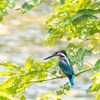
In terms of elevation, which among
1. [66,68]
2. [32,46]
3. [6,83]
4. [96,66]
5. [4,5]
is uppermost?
[32,46]

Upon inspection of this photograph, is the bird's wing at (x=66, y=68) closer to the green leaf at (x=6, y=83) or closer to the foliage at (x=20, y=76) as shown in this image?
the foliage at (x=20, y=76)

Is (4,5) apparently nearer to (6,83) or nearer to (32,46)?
(6,83)

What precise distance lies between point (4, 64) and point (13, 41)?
1302 cm

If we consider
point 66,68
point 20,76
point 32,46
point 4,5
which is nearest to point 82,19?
point 4,5

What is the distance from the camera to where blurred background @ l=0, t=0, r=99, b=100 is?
11.9m

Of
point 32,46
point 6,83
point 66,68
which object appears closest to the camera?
point 6,83

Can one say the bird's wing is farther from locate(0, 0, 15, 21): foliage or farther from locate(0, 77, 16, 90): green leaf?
locate(0, 0, 15, 21): foliage

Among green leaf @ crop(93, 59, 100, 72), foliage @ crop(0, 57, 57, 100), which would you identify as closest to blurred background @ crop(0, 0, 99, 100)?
foliage @ crop(0, 57, 57, 100)

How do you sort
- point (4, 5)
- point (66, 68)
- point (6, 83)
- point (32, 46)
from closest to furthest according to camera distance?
point (4, 5)
point (6, 83)
point (66, 68)
point (32, 46)

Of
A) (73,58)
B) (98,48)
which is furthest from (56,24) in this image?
(73,58)

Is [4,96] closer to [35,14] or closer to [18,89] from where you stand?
[18,89]

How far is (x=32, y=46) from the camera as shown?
15.2 metres

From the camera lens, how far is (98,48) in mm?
2684

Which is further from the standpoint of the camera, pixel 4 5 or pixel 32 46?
pixel 32 46
